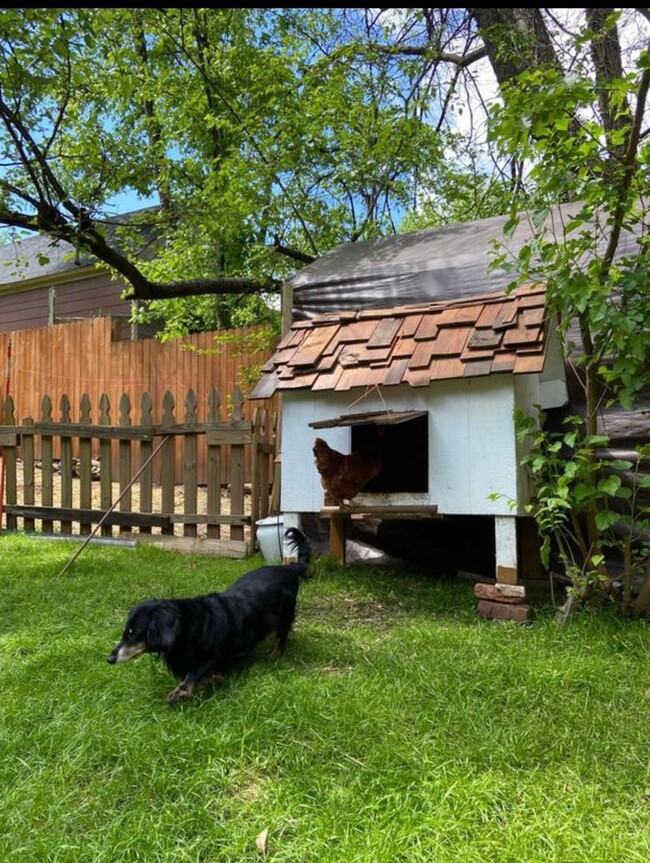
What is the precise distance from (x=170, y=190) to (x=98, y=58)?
2.18 m

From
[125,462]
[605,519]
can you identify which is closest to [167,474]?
[125,462]

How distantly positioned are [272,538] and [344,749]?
295 cm

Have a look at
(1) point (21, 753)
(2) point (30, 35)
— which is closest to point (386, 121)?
(2) point (30, 35)

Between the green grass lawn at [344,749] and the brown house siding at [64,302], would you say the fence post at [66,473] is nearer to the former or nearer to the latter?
the green grass lawn at [344,749]

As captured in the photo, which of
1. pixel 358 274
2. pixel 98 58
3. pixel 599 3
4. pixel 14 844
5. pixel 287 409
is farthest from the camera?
pixel 98 58

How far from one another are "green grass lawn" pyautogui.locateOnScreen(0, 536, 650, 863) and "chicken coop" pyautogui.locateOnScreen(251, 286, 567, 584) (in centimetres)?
85

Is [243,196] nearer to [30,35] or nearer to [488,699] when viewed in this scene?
[30,35]

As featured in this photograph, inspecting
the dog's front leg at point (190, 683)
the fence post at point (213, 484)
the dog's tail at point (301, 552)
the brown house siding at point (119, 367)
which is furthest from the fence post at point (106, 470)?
the dog's front leg at point (190, 683)

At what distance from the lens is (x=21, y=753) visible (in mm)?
2455

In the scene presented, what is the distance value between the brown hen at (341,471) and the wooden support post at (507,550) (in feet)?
2.99

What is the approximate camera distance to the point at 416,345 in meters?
4.44

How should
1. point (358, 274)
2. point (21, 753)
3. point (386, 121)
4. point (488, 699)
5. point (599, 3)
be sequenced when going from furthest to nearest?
point (386, 121) < point (358, 274) < point (488, 699) < point (21, 753) < point (599, 3)

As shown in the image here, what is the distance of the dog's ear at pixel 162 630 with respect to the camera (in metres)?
2.68

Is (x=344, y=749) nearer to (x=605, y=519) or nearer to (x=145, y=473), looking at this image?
(x=605, y=519)
